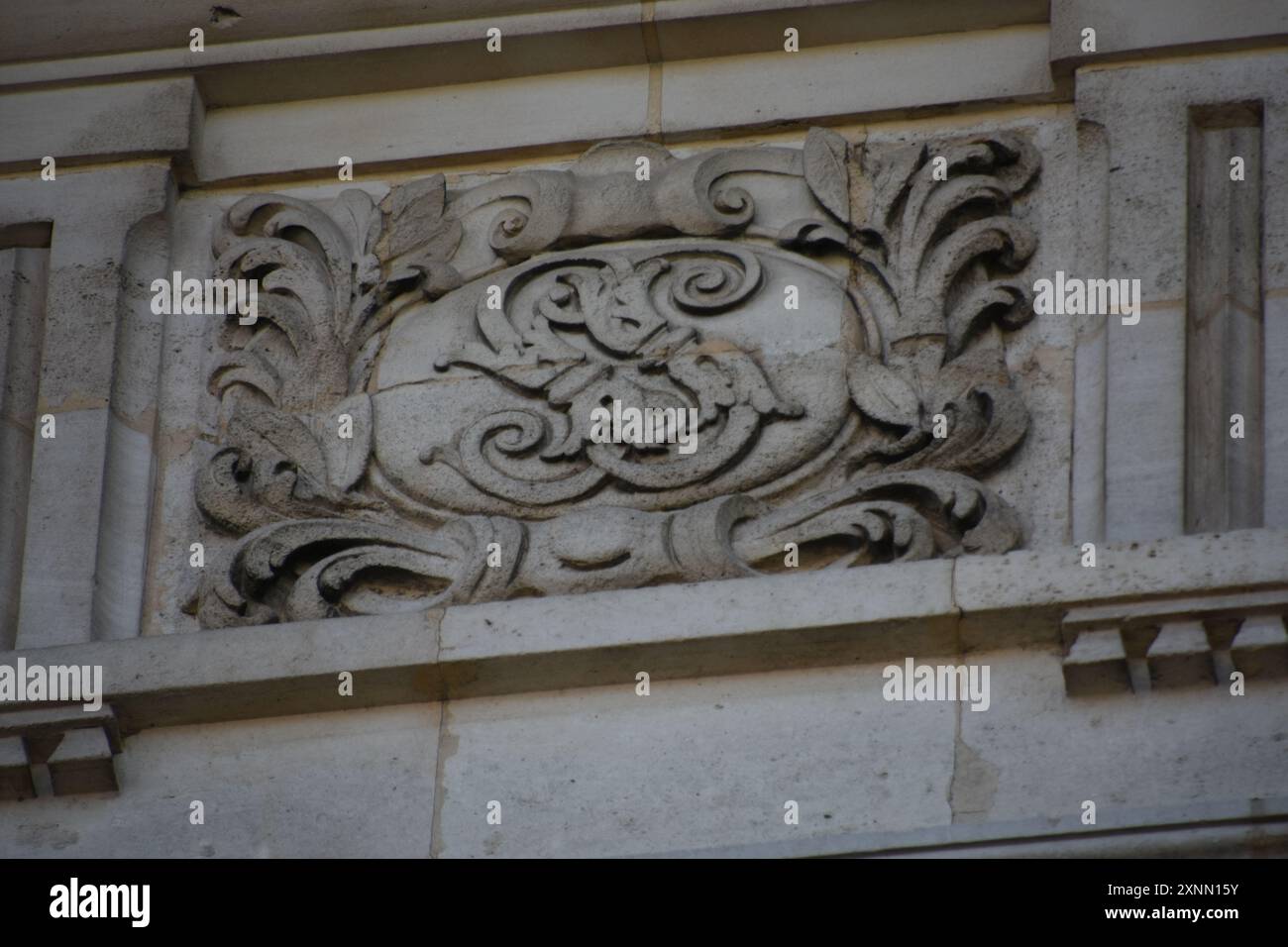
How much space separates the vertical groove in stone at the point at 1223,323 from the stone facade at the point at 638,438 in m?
0.01

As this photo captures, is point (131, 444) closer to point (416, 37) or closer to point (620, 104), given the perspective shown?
point (416, 37)

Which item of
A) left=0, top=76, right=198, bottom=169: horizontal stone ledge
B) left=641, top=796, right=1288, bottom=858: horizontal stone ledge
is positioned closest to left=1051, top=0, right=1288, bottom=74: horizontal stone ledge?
left=641, top=796, right=1288, bottom=858: horizontal stone ledge

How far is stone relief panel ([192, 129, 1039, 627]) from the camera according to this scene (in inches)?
238

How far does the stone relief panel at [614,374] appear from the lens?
19.8ft

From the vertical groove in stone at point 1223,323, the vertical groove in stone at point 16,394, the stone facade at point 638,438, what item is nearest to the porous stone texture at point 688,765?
the stone facade at point 638,438

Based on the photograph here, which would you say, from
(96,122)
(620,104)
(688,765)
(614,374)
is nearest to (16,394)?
(96,122)

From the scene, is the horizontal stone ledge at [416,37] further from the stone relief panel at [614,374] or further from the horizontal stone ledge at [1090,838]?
the horizontal stone ledge at [1090,838]

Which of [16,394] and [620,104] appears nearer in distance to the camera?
[16,394]

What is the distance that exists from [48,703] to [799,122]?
1900mm

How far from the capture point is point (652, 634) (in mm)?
5797

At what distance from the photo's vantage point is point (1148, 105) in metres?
6.36

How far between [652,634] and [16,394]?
1.52 m

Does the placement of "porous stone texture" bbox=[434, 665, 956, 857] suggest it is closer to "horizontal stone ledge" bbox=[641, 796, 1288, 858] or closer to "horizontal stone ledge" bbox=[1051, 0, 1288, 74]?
"horizontal stone ledge" bbox=[641, 796, 1288, 858]

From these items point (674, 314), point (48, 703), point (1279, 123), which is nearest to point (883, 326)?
point (674, 314)
